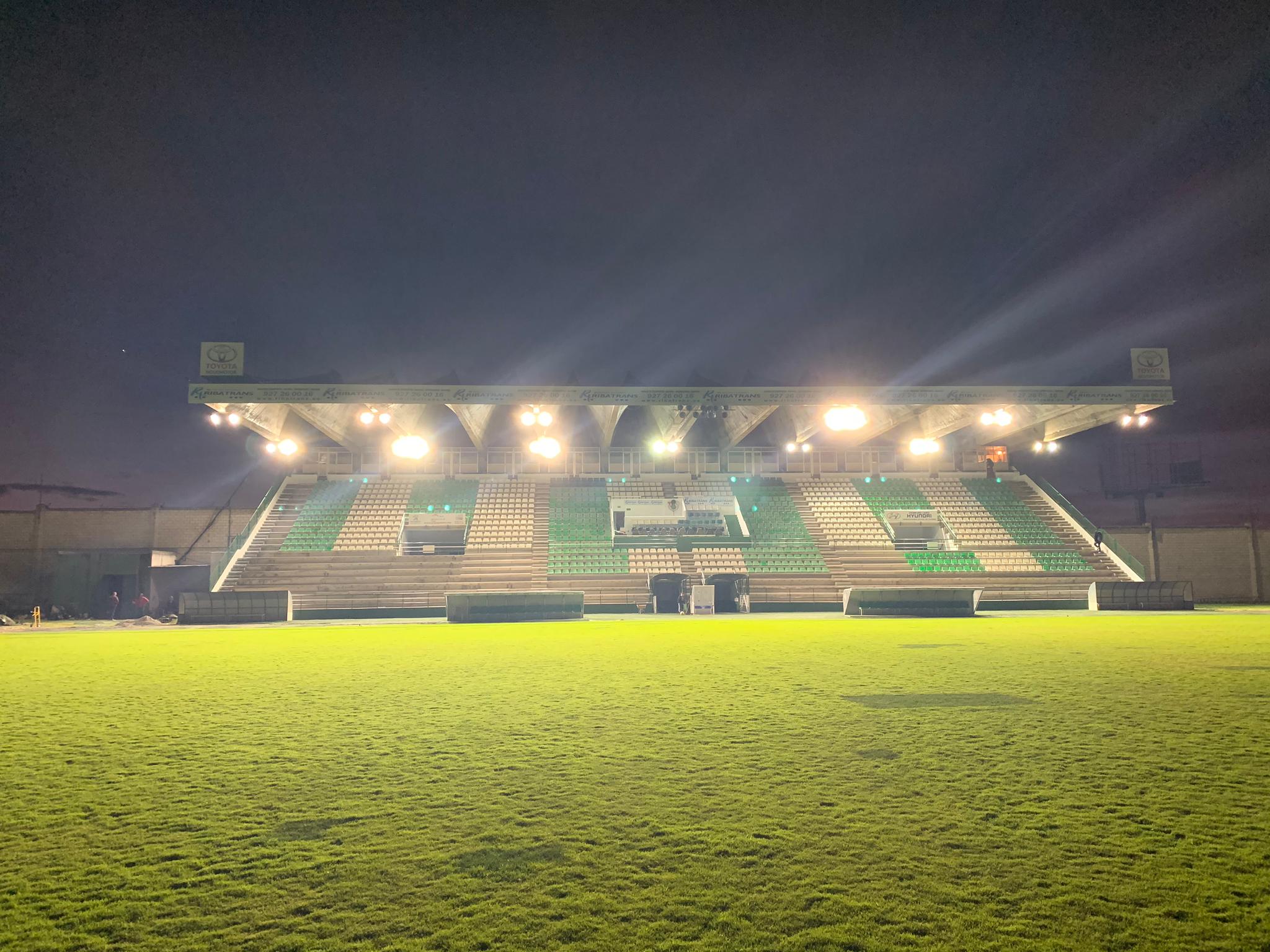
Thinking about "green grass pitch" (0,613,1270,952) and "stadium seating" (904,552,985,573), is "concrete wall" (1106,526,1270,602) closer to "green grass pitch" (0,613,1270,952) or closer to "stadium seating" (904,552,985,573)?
"stadium seating" (904,552,985,573)

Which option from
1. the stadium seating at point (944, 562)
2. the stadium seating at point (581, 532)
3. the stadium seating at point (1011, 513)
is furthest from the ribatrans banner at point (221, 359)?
the stadium seating at point (1011, 513)

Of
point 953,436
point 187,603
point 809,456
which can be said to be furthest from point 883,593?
point 187,603

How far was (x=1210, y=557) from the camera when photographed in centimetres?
2981

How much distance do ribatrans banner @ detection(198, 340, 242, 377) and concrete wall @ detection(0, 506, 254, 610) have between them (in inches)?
349

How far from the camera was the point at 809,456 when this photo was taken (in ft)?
113

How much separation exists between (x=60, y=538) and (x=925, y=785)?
35.6 m

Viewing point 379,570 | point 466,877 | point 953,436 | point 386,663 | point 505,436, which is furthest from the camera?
point 953,436

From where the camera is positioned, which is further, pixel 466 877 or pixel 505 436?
pixel 505 436

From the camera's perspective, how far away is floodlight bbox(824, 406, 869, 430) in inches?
995

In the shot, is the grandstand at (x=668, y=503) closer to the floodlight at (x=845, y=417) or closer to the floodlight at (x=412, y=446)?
the floodlight at (x=845, y=417)

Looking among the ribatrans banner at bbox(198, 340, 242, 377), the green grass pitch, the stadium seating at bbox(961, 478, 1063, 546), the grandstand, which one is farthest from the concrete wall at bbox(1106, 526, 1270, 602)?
the ribatrans banner at bbox(198, 340, 242, 377)

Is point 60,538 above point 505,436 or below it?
below

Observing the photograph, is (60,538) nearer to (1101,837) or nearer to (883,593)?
(883,593)

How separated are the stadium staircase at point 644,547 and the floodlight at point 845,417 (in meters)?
A: 5.81
